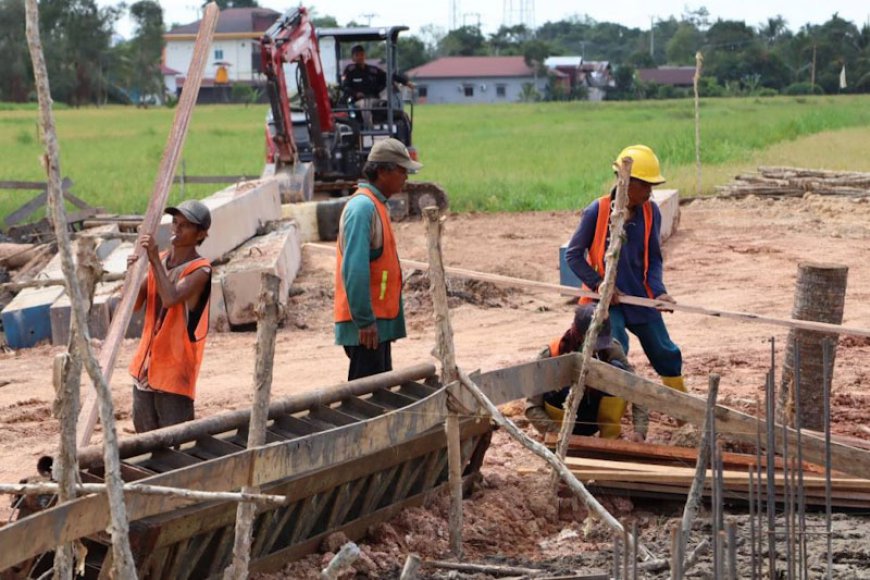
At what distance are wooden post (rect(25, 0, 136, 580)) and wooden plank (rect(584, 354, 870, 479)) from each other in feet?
10.8

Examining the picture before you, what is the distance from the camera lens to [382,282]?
6.86 metres

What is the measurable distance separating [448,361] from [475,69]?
9098 cm

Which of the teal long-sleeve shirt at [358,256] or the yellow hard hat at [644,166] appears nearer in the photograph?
the teal long-sleeve shirt at [358,256]

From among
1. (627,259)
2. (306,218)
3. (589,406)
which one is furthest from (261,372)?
(306,218)

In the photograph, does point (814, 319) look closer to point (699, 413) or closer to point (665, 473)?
point (699, 413)

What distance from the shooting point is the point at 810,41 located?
8438cm

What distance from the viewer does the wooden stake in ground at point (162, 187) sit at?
5.52 m

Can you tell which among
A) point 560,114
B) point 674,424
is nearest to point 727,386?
point 674,424

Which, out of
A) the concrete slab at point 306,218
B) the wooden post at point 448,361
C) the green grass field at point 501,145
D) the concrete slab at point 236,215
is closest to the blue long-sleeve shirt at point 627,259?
the wooden post at point 448,361

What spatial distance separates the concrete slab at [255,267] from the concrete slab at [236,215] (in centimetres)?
15

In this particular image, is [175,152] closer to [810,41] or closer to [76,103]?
[76,103]

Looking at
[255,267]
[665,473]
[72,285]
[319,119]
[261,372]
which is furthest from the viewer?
[319,119]

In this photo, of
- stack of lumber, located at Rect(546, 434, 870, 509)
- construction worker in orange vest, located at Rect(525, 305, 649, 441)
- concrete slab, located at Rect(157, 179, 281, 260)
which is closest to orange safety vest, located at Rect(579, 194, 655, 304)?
construction worker in orange vest, located at Rect(525, 305, 649, 441)

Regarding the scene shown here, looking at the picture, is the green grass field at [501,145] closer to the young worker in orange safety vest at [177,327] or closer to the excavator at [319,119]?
the excavator at [319,119]
